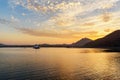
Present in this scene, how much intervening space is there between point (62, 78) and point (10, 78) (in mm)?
15069

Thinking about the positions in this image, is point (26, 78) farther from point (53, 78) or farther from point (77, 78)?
point (77, 78)

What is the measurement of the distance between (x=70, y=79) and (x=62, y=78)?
2.62 meters

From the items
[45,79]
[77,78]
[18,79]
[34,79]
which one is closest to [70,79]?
[77,78]

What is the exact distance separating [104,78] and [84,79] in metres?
6.52

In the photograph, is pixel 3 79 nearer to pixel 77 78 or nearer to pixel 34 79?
pixel 34 79

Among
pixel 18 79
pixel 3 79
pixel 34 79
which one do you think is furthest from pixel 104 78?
pixel 3 79

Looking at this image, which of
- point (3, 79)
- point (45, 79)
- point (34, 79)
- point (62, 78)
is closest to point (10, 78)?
point (3, 79)

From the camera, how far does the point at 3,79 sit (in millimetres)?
48281

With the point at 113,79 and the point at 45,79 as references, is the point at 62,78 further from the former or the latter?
the point at 113,79

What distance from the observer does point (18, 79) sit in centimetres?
4844

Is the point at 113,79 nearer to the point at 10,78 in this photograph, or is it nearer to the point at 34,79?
the point at 34,79

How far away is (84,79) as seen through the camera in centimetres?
4938

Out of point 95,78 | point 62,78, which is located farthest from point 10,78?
point 95,78

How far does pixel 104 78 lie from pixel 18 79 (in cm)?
2508
